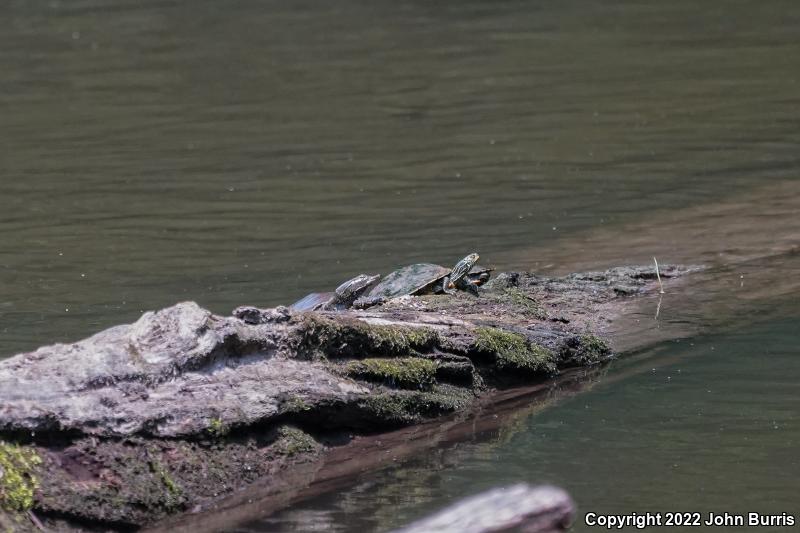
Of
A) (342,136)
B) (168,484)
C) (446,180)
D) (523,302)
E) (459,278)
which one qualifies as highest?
(342,136)

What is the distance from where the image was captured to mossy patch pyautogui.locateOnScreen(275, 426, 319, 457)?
559cm

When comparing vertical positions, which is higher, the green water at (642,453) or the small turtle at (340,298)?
the small turtle at (340,298)

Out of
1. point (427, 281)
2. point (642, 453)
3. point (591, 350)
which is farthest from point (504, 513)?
point (427, 281)

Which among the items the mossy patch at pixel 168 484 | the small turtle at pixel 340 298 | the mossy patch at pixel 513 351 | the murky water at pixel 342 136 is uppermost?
the murky water at pixel 342 136

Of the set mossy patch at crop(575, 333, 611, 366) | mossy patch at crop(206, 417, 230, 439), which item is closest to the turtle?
mossy patch at crop(575, 333, 611, 366)

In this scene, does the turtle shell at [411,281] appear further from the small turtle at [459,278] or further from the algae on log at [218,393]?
the algae on log at [218,393]

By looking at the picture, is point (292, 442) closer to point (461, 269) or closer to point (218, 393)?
point (218, 393)

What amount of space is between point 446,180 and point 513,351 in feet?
17.3

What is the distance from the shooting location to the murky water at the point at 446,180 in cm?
588

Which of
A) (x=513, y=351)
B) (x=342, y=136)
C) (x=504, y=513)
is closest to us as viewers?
(x=504, y=513)

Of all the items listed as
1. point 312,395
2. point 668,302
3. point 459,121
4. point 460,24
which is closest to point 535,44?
point 460,24

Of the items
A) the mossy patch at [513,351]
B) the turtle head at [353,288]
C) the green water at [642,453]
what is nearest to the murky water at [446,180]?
the green water at [642,453]

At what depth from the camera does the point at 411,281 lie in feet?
23.7

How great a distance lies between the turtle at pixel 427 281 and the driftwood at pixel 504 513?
3571 mm
